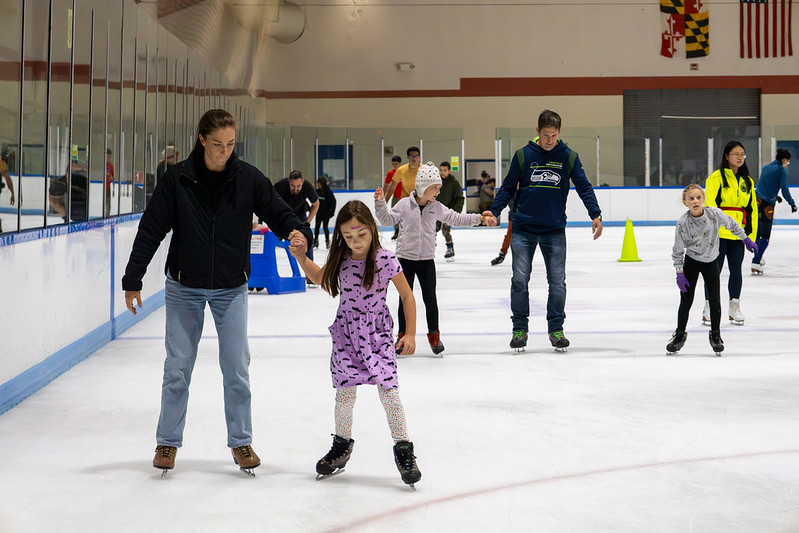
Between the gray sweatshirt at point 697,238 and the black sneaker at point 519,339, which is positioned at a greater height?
the gray sweatshirt at point 697,238

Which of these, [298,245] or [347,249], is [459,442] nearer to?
[347,249]

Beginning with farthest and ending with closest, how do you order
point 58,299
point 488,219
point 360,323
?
point 488,219 → point 58,299 → point 360,323

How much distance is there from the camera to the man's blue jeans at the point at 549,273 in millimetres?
7488

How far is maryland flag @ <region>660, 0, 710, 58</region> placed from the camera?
30312mm

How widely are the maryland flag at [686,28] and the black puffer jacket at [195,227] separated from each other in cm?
2827

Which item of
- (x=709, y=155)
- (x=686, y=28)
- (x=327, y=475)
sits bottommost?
(x=327, y=475)

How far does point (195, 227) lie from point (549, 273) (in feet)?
12.8

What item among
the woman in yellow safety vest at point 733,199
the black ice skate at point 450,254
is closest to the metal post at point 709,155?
the black ice skate at point 450,254

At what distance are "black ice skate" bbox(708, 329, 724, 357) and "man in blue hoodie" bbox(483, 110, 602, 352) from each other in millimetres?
951

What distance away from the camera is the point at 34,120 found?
20.1ft

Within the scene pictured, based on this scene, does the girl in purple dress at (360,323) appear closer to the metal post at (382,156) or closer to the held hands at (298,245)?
the held hands at (298,245)

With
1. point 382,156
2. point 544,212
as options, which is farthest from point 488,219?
point 382,156

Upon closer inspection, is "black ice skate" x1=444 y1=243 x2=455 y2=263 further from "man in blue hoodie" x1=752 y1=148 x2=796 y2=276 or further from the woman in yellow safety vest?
the woman in yellow safety vest

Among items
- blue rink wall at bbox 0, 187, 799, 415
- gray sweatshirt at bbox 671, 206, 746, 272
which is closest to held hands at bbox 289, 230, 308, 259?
blue rink wall at bbox 0, 187, 799, 415
